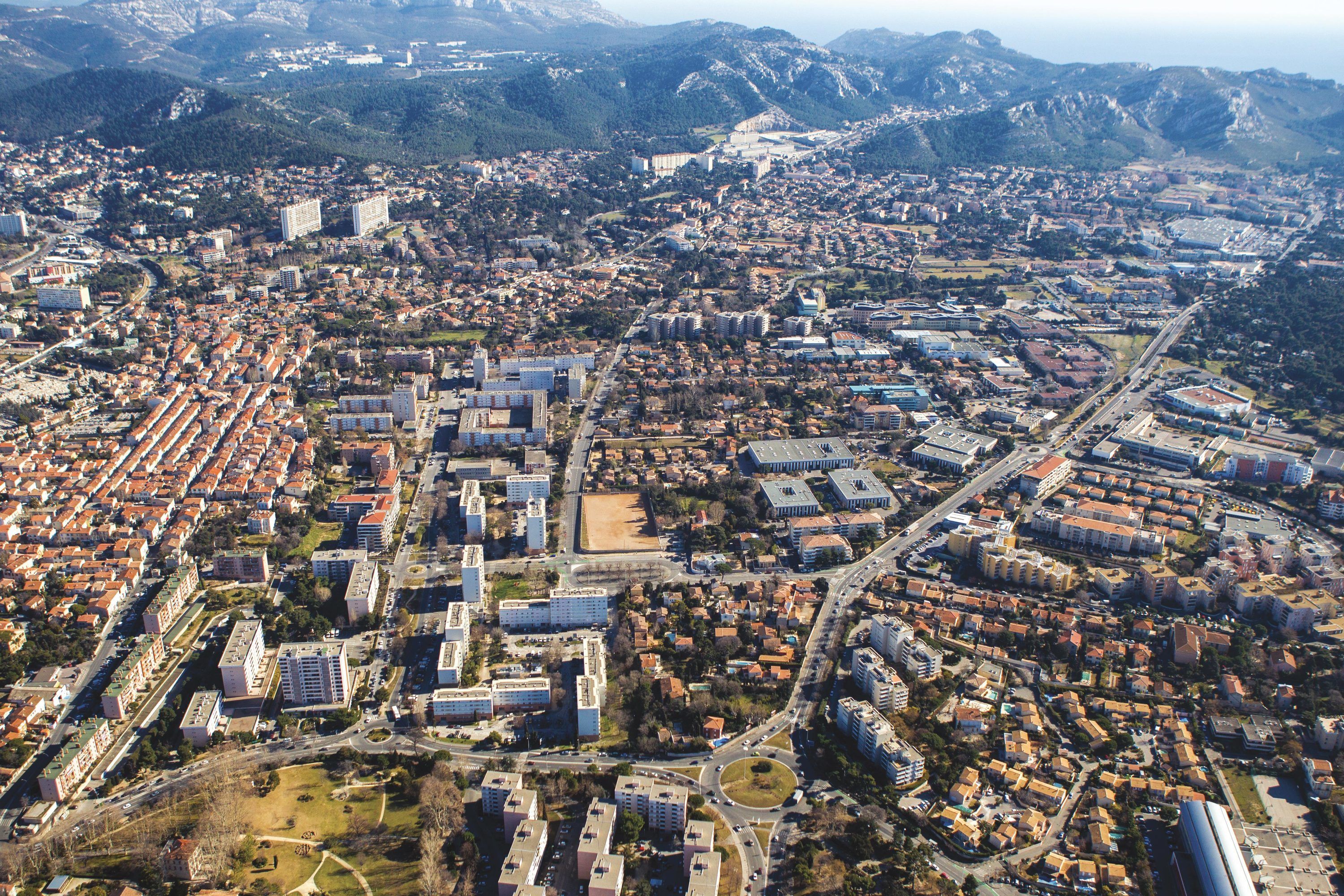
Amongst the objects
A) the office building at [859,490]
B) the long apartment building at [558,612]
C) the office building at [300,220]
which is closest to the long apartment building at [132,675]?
the long apartment building at [558,612]

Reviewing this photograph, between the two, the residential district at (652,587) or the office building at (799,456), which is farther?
the office building at (799,456)

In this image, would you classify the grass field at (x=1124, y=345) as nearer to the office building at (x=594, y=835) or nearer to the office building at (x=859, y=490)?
the office building at (x=859, y=490)

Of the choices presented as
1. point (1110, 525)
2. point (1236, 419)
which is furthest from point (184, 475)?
point (1236, 419)

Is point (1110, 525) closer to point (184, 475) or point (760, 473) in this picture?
point (760, 473)

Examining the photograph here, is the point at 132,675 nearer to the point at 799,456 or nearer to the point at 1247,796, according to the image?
the point at 799,456

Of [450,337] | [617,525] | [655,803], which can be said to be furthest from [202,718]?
[450,337]

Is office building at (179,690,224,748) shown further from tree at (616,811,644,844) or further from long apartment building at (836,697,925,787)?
long apartment building at (836,697,925,787)
